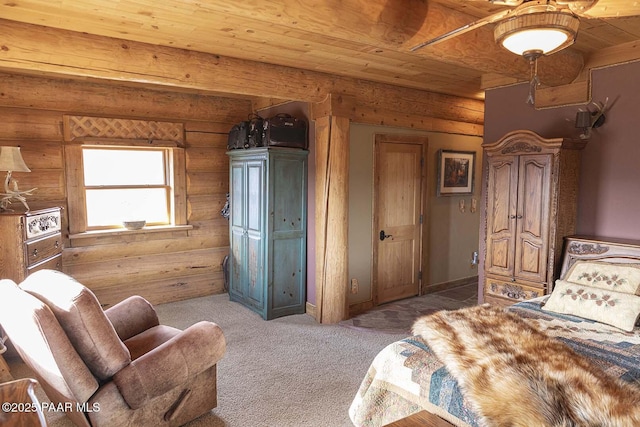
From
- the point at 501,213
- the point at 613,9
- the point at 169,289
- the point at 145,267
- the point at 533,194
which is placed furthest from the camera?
the point at 169,289

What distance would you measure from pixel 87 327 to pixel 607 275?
3.17 metres

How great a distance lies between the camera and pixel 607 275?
110 inches

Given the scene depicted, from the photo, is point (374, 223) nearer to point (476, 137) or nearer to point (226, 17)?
point (476, 137)

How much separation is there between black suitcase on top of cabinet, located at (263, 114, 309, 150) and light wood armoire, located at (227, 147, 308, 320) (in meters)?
0.07

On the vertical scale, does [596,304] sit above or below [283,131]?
below

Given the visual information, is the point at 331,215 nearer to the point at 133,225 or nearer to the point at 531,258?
the point at 531,258

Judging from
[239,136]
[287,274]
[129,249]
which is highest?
[239,136]

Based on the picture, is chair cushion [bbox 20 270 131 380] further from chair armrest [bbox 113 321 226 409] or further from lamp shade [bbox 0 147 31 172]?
lamp shade [bbox 0 147 31 172]

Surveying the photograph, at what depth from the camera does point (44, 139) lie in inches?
165

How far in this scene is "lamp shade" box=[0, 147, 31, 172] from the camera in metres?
3.45

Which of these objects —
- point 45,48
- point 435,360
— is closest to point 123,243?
point 45,48

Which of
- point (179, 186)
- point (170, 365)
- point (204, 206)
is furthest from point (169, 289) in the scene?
point (170, 365)

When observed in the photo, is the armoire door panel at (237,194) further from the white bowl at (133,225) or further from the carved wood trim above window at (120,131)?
the white bowl at (133,225)

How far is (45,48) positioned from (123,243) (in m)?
2.38
